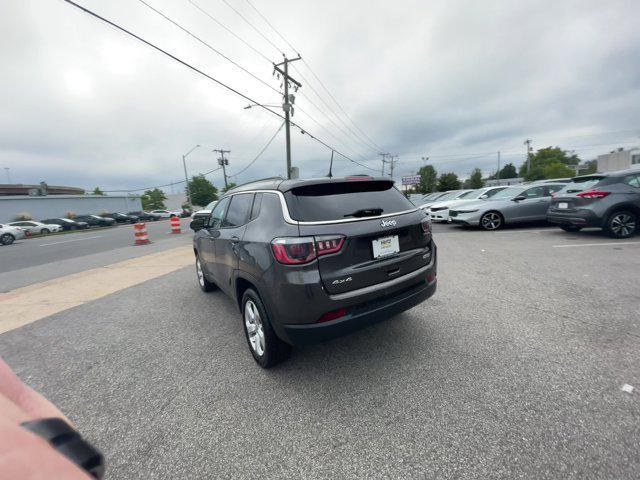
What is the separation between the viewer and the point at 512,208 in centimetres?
986

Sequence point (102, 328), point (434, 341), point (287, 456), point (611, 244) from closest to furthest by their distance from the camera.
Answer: point (287, 456), point (434, 341), point (102, 328), point (611, 244)

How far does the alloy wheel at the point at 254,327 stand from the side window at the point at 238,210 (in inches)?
34.4

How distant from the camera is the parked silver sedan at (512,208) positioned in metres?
9.80

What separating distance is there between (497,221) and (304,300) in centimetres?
1005

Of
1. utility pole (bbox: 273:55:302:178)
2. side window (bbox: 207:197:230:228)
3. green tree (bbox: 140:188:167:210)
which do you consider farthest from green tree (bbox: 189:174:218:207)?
side window (bbox: 207:197:230:228)

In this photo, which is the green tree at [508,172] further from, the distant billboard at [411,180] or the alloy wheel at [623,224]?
the alloy wheel at [623,224]

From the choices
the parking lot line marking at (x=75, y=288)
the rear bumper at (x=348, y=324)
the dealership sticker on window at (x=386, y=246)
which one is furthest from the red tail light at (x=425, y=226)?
the parking lot line marking at (x=75, y=288)

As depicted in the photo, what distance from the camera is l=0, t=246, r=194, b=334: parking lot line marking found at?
4.60 metres

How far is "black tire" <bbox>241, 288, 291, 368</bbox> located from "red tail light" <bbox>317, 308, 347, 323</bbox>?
1.70 ft

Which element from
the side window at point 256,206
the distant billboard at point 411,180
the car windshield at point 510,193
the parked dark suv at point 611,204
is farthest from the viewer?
the distant billboard at point 411,180

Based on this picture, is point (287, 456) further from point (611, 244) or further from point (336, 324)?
point (611, 244)

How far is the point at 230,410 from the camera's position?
2.23 meters

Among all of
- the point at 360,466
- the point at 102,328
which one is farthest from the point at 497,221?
the point at 102,328

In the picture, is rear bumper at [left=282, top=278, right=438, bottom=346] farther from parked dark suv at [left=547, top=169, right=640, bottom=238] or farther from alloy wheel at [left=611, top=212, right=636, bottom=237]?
alloy wheel at [left=611, top=212, right=636, bottom=237]
